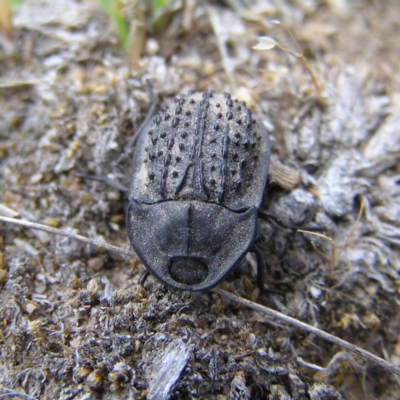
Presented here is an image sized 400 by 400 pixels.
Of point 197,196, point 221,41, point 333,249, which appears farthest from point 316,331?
point 221,41

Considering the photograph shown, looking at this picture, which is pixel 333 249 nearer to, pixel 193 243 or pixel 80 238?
pixel 193 243

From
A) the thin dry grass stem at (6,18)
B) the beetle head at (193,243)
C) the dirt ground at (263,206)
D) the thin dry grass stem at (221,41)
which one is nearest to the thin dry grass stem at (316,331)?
the dirt ground at (263,206)

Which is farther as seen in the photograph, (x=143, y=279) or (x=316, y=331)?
(x=143, y=279)

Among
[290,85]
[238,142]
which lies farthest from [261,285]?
[290,85]

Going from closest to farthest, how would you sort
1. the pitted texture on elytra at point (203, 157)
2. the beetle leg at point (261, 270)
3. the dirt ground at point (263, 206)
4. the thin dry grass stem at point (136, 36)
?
the dirt ground at point (263, 206), the pitted texture on elytra at point (203, 157), the beetle leg at point (261, 270), the thin dry grass stem at point (136, 36)

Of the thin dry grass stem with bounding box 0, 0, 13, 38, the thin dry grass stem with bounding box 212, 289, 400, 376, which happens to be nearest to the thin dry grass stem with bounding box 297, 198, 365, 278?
the thin dry grass stem with bounding box 212, 289, 400, 376

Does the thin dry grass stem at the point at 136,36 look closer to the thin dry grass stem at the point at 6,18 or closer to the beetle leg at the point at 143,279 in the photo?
the thin dry grass stem at the point at 6,18
